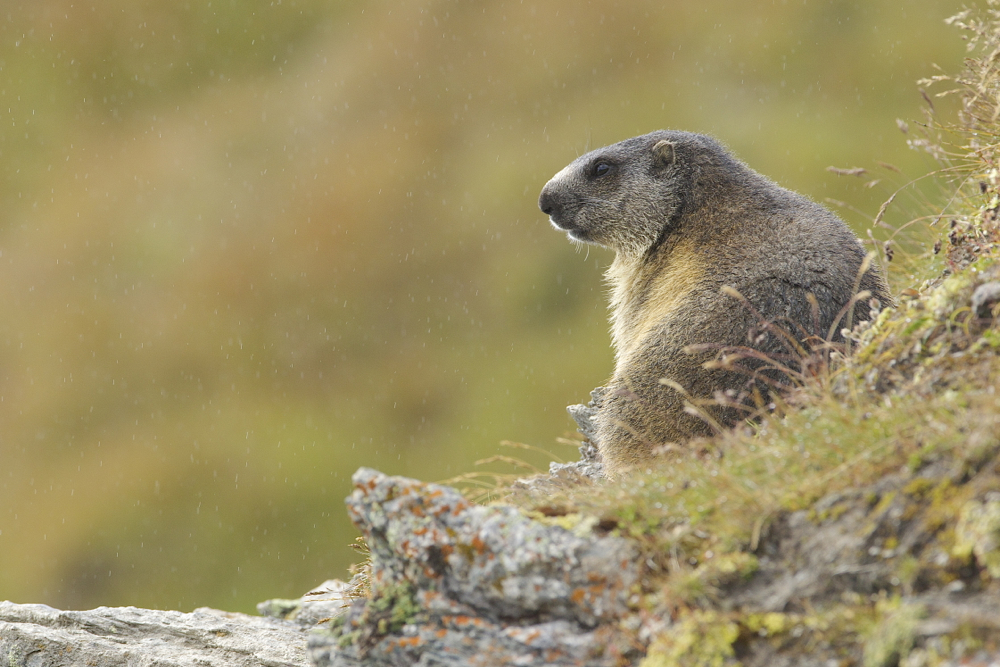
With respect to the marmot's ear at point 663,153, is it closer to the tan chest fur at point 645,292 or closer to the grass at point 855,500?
the tan chest fur at point 645,292

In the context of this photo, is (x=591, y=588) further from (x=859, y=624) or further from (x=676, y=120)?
(x=676, y=120)

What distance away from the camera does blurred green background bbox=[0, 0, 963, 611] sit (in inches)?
1113

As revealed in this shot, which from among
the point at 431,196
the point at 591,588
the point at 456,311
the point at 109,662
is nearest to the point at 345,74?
the point at 431,196

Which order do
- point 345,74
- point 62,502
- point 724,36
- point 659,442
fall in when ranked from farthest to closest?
1. point 345,74
2. point 724,36
3. point 62,502
4. point 659,442

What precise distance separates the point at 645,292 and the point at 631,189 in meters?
1.40

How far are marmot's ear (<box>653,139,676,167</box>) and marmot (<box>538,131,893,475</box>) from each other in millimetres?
12

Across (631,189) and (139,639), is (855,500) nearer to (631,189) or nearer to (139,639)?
(631,189)

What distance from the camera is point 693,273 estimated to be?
767 centimetres

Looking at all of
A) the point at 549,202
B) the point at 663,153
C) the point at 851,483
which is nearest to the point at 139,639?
the point at 549,202

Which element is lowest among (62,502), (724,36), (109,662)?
(109,662)

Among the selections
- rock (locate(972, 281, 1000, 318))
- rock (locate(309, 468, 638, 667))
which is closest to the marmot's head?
rock (locate(972, 281, 1000, 318))

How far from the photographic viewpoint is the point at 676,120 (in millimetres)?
31438

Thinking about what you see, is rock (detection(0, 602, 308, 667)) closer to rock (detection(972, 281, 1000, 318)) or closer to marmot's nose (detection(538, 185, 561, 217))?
marmot's nose (detection(538, 185, 561, 217))

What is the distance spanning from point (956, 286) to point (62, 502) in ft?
104
